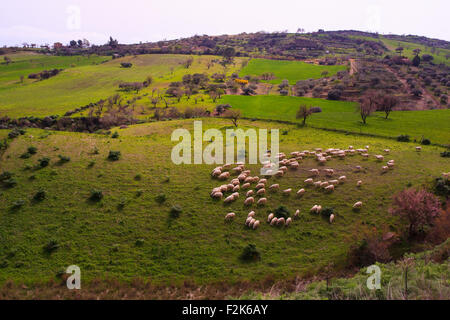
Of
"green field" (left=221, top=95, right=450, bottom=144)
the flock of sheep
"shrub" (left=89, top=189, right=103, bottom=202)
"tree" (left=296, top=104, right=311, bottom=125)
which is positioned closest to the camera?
the flock of sheep

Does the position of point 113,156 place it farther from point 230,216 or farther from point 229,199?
point 230,216

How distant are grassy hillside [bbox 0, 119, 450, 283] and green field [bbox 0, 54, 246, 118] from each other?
67146mm

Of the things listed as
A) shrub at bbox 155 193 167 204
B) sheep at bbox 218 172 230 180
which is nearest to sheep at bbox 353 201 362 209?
sheep at bbox 218 172 230 180

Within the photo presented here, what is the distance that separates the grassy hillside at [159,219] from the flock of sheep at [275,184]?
82 cm

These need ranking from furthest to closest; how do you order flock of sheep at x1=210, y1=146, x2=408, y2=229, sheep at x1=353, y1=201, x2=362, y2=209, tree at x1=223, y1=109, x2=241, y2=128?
tree at x1=223, y1=109, x2=241, y2=128 < sheep at x1=353, y1=201, x2=362, y2=209 < flock of sheep at x1=210, y1=146, x2=408, y2=229

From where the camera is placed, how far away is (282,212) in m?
25.3

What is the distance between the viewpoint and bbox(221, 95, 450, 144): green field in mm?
56219

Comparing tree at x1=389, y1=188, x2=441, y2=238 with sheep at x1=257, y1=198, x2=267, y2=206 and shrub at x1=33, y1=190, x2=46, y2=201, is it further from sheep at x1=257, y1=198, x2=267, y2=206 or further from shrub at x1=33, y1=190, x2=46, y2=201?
shrub at x1=33, y1=190, x2=46, y2=201

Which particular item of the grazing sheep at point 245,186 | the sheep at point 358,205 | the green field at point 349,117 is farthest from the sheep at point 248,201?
the green field at point 349,117

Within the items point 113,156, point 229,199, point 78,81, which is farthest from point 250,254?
point 78,81

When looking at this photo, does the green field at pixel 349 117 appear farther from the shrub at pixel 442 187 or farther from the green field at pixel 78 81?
the green field at pixel 78 81

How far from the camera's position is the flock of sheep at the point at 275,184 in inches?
998
